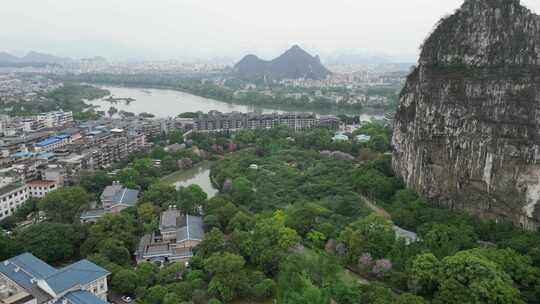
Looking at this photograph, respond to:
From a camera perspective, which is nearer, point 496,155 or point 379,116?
point 496,155

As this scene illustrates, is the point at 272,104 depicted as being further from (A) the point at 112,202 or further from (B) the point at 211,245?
(B) the point at 211,245

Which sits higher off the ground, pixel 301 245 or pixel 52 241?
pixel 52 241

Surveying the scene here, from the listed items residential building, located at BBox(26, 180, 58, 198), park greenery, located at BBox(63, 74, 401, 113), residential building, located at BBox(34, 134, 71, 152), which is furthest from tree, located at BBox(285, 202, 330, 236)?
park greenery, located at BBox(63, 74, 401, 113)

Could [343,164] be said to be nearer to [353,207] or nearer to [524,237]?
[353,207]

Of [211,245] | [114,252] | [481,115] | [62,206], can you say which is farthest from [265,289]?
[481,115]

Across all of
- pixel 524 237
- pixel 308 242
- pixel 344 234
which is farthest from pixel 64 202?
pixel 524 237

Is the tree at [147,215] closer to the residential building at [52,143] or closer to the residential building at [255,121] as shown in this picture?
the residential building at [52,143]
